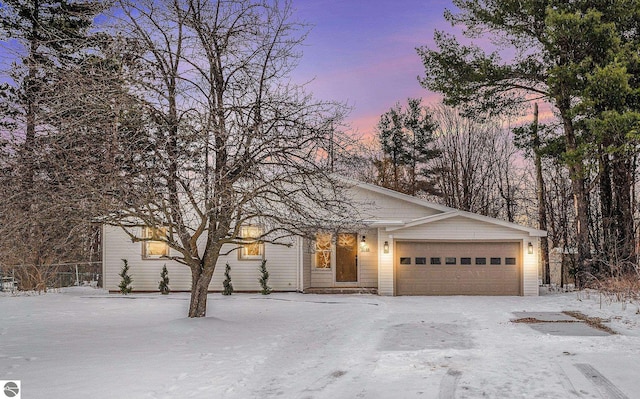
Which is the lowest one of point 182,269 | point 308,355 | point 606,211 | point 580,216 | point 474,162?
point 308,355

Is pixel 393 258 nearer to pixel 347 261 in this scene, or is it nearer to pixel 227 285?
→ pixel 347 261

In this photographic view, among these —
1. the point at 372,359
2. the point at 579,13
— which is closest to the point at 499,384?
the point at 372,359

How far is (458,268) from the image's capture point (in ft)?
57.3

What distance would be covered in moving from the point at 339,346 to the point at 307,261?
9777mm

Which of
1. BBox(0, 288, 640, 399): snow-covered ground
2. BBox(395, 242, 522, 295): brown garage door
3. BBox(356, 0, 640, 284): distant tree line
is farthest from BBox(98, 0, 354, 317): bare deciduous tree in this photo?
BBox(356, 0, 640, 284): distant tree line

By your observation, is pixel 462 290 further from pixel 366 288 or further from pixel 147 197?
pixel 147 197

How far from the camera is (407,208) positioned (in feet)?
60.3

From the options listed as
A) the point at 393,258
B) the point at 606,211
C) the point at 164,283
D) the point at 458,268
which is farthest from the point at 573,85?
the point at 164,283

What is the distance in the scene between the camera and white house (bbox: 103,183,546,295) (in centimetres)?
1728

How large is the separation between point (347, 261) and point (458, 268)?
394cm
